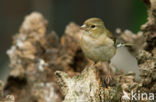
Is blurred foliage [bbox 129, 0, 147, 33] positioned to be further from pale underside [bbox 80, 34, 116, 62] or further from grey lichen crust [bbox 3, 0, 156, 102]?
pale underside [bbox 80, 34, 116, 62]

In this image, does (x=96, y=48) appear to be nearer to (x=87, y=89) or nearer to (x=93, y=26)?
(x=93, y=26)

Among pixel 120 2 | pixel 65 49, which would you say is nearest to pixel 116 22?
pixel 120 2

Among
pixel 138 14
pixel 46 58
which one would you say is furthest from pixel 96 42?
pixel 138 14

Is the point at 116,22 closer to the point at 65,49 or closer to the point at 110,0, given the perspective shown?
the point at 110,0

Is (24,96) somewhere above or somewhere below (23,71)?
below

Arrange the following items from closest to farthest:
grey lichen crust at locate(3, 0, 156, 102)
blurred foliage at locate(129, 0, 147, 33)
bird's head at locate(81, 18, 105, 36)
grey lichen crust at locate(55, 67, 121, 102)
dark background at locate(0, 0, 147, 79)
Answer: grey lichen crust at locate(55, 67, 121, 102) < grey lichen crust at locate(3, 0, 156, 102) < bird's head at locate(81, 18, 105, 36) < blurred foliage at locate(129, 0, 147, 33) < dark background at locate(0, 0, 147, 79)

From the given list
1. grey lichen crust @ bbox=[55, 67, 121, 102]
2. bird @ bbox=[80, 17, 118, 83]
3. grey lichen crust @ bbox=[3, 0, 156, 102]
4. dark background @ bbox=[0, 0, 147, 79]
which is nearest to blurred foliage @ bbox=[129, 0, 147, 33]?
dark background @ bbox=[0, 0, 147, 79]
